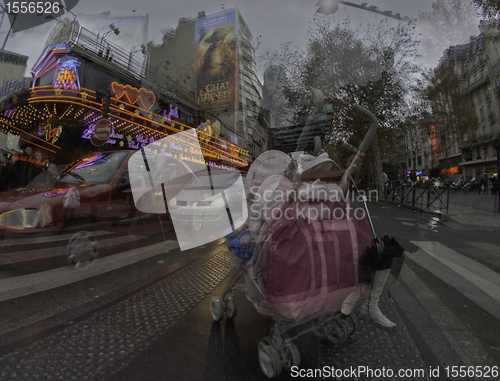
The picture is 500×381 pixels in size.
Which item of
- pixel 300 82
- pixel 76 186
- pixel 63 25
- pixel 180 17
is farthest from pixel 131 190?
pixel 63 25

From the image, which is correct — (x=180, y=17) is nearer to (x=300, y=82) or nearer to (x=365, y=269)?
(x=300, y=82)

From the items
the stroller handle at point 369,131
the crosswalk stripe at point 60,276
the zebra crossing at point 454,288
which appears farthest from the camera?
the crosswalk stripe at point 60,276

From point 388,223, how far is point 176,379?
725cm

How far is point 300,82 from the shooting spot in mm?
2783

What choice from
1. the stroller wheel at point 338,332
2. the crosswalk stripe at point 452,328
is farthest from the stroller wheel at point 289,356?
the crosswalk stripe at point 452,328

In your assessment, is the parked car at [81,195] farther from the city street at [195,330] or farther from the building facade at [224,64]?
the building facade at [224,64]

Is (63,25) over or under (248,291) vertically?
over

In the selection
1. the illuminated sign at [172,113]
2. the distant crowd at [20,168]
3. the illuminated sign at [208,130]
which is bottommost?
the distant crowd at [20,168]

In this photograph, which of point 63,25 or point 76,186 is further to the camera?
point 63,25

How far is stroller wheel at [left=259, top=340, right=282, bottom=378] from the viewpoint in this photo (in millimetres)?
1420

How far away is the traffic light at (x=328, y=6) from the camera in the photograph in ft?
10.7

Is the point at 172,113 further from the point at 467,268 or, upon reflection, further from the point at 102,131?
the point at 467,268

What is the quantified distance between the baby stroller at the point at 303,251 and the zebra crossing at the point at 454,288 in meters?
0.73

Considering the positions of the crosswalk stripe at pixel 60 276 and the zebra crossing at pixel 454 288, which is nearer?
the zebra crossing at pixel 454 288
